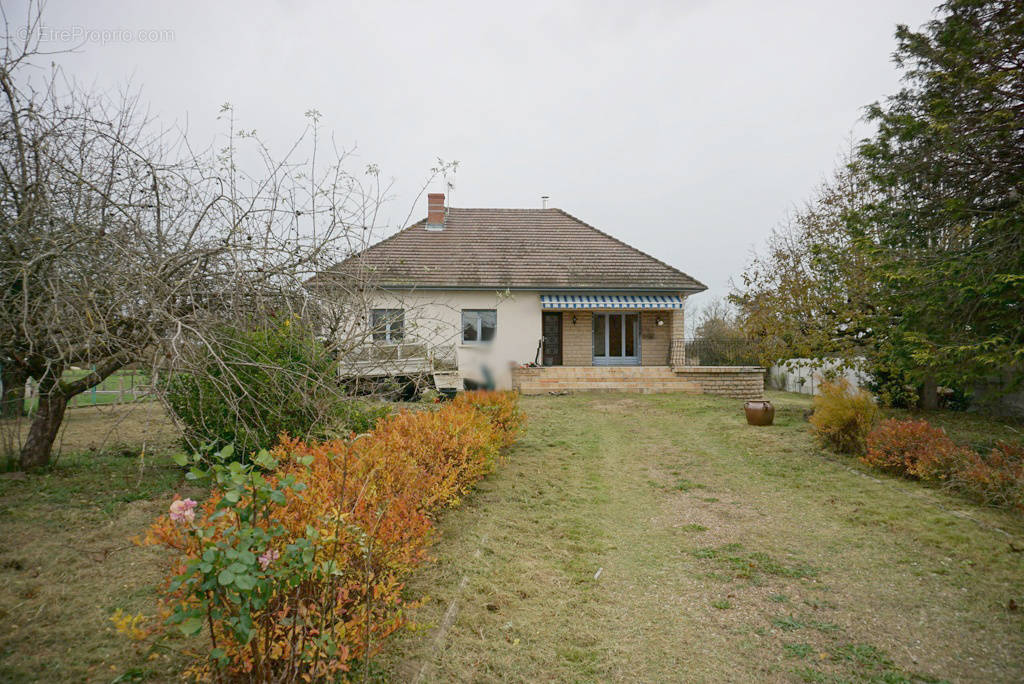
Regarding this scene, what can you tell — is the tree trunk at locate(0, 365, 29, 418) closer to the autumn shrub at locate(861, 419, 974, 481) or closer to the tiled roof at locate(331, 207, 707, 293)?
the autumn shrub at locate(861, 419, 974, 481)

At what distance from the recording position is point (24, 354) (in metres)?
5.93

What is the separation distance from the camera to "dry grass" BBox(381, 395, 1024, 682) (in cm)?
352

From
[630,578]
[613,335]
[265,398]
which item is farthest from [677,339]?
[265,398]

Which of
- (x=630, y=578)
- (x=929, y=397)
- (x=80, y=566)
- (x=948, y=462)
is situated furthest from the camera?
(x=929, y=397)

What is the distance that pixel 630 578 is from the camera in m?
4.83

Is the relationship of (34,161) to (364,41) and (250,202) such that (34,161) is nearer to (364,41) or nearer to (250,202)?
(250,202)

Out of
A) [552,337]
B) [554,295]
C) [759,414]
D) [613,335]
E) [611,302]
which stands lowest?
[759,414]

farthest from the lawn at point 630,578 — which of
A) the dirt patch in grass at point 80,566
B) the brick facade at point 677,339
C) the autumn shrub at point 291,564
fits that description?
the brick facade at point 677,339

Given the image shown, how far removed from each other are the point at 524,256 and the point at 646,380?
7.60 metres

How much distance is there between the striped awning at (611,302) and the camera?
2041cm

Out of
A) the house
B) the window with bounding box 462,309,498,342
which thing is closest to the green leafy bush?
the house

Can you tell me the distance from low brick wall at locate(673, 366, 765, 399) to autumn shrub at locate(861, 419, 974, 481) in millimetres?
8695

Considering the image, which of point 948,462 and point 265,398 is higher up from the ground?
point 265,398

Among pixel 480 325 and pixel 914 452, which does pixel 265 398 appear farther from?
pixel 480 325
